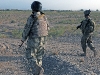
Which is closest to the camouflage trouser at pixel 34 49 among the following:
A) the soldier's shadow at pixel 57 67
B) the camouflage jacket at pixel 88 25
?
the soldier's shadow at pixel 57 67

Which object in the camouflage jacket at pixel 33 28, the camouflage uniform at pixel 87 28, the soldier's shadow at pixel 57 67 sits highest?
the camouflage jacket at pixel 33 28

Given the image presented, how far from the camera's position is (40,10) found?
259 inches

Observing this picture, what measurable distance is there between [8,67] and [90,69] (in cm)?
287

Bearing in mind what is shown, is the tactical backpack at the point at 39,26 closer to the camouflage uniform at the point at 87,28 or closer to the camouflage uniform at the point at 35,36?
the camouflage uniform at the point at 35,36

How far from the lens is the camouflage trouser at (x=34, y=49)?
667 cm

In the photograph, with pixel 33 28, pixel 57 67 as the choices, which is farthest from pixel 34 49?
pixel 57 67

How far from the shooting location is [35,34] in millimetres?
6578

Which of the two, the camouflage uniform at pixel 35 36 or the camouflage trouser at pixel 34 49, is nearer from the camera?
the camouflage uniform at pixel 35 36

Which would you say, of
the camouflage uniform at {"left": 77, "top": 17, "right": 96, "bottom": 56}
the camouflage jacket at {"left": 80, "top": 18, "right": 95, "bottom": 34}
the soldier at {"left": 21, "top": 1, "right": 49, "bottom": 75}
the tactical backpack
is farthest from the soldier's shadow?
the tactical backpack

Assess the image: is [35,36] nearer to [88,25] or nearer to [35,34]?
[35,34]

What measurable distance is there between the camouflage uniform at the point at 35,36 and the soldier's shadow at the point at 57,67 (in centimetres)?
178

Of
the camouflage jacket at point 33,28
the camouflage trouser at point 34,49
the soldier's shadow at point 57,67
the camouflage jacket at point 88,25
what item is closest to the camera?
the camouflage jacket at point 33,28

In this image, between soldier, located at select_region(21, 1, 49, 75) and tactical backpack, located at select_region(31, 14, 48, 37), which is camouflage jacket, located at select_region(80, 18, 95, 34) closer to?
soldier, located at select_region(21, 1, 49, 75)

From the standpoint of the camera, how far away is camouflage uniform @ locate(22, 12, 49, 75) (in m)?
6.50
